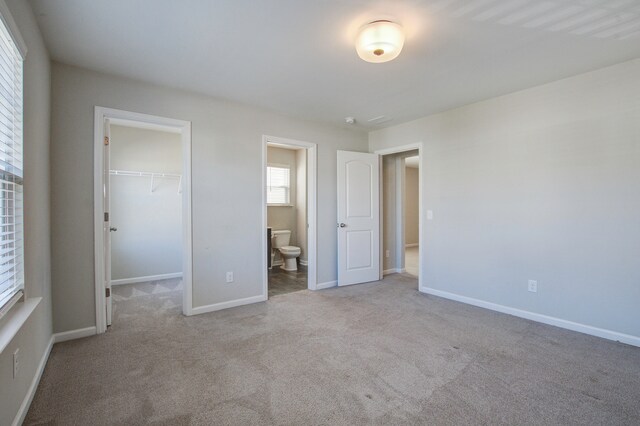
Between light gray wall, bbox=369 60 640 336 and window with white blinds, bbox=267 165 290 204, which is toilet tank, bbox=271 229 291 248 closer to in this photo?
window with white blinds, bbox=267 165 290 204

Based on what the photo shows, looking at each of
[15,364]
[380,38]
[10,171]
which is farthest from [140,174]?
[380,38]

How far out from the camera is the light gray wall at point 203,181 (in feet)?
8.71

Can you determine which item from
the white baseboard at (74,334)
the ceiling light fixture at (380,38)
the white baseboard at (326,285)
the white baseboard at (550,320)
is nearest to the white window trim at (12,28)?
the ceiling light fixture at (380,38)

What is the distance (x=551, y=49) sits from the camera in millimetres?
2379

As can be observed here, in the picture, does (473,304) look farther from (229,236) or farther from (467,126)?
(229,236)

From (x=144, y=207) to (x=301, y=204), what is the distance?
2.76 meters

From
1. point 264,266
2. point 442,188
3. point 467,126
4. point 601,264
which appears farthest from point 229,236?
point 601,264

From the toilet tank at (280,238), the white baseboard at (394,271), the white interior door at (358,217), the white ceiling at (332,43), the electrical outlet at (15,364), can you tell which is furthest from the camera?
the toilet tank at (280,238)

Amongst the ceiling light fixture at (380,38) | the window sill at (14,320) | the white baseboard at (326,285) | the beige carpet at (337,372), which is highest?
the ceiling light fixture at (380,38)

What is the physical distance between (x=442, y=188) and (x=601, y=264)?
1.74m

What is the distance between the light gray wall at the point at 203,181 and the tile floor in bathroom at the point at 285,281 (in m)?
0.44

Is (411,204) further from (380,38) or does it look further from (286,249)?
(380,38)

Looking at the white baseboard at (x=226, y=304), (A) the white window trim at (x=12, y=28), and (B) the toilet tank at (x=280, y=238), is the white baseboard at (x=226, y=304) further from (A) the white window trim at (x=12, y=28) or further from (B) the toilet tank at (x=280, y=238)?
(A) the white window trim at (x=12, y=28)

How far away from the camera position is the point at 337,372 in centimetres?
215
